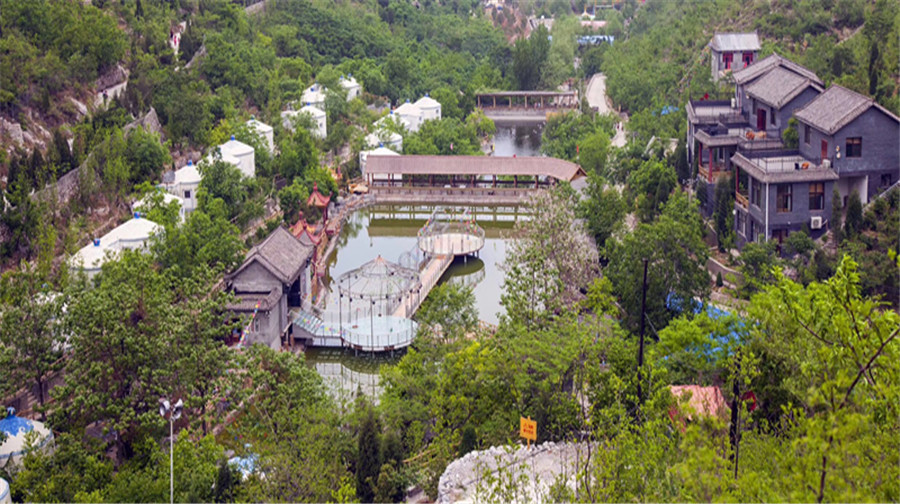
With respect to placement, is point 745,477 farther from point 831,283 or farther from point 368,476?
point 368,476

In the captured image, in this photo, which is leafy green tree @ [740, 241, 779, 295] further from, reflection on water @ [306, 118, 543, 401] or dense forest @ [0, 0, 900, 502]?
reflection on water @ [306, 118, 543, 401]

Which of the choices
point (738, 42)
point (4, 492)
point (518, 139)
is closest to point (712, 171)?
point (738, 42)

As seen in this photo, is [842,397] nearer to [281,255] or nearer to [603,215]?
[281,255]

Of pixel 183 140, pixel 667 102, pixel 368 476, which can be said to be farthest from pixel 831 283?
pixel 667 102

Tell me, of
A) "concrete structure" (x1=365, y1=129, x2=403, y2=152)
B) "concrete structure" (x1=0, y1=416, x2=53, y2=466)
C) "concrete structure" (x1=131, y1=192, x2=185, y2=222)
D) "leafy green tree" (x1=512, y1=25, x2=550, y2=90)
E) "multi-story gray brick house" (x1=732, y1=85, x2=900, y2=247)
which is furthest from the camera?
"leafy green tree" (x1=512, y1=25, x2=550, y2=90)

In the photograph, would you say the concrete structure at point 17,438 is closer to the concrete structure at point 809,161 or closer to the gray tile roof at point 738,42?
the concrete structure at point 809,161

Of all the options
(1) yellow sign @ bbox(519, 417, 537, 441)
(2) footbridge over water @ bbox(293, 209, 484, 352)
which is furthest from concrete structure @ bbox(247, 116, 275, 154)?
(1) yellow sign @ bbox(519, 417, 537, 441)

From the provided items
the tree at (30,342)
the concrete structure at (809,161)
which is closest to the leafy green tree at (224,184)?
the tree at (30,342)

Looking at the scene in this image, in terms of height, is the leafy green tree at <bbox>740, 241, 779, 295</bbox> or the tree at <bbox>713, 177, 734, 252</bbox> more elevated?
the tree at <bbox>713, 177, 734, 252</bbox>
